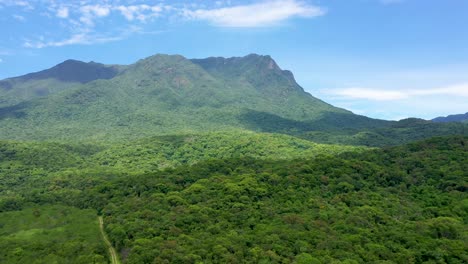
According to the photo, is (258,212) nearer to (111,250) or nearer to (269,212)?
(269,212)

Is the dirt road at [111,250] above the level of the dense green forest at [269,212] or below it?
below

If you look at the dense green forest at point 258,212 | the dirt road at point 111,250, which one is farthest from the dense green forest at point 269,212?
the dirt road at point 111,250

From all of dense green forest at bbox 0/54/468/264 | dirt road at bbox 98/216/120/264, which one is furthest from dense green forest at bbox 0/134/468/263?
dirt road at bbox 98/216/120/264

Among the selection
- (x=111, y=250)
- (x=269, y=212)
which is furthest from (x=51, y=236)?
(x=269, y=212)

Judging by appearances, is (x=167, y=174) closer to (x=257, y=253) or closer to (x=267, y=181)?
(x=267, y=181)

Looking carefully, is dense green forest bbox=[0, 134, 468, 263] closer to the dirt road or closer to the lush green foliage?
the lush green foliage

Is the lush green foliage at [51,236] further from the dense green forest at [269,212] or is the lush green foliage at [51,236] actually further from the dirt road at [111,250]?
the dirt road at [111,250]
